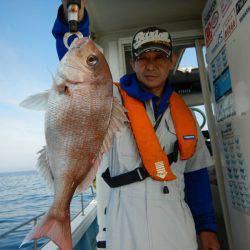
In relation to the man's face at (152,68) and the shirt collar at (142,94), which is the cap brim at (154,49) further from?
the shirt collar at (142,94)

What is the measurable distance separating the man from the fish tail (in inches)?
24.1

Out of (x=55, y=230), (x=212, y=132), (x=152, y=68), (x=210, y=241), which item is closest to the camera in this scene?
(x=55, y=230)

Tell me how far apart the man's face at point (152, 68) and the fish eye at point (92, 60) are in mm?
819

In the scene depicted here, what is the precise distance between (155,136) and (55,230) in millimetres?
1006

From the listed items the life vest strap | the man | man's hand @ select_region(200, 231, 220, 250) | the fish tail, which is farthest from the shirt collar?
the fish tail

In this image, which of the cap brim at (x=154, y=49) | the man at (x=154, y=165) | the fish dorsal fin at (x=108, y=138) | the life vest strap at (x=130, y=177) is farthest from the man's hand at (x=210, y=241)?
the cap brim at (x=154, y=49)

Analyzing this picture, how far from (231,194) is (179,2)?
2.23m

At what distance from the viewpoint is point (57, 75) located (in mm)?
1562

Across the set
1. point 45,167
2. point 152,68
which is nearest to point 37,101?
point 45,167

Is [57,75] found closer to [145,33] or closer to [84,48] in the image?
[84,48]

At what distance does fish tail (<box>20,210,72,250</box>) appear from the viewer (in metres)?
1.34

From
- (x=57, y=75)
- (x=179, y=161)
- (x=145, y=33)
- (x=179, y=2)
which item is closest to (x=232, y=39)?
(x=145, y=33)

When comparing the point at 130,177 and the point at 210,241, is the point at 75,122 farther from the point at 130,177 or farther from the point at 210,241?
the point at 210,241

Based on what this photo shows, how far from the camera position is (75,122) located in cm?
152
